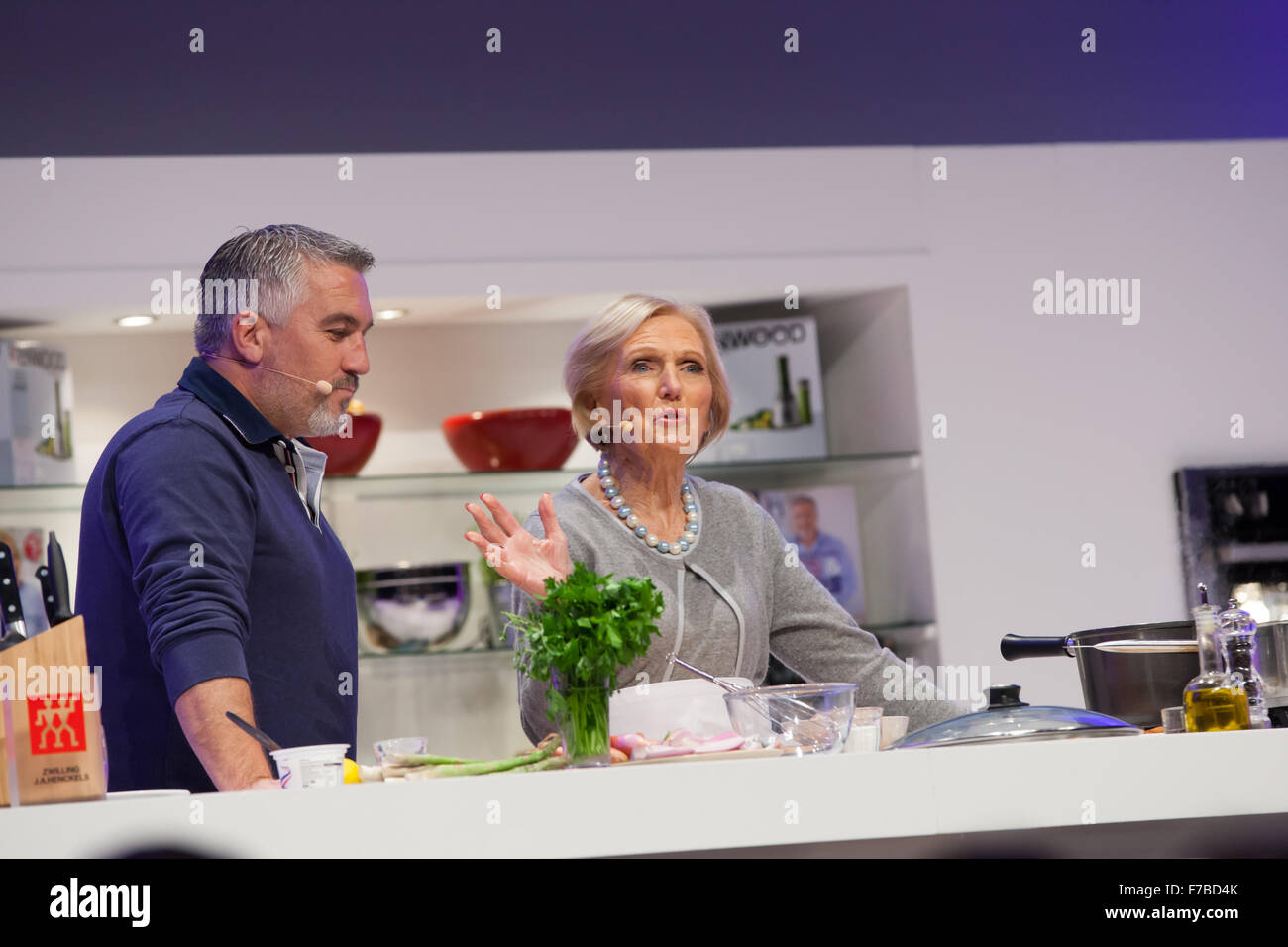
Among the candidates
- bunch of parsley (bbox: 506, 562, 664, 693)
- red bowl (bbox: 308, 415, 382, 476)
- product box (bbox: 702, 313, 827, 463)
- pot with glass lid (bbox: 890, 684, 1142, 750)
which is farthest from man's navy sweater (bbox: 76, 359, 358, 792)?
product box (bbox: 702, 313, 827, 463)

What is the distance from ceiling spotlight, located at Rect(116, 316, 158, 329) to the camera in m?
2.70

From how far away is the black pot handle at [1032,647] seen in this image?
146 centimetres

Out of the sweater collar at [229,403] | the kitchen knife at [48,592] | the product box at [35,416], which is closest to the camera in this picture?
the kitchen knife at [48,592]

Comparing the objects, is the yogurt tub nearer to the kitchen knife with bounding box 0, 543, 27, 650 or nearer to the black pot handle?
the kitchen knife with bounding box 0, 543, 27, 650

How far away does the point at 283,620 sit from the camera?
5.24 ft

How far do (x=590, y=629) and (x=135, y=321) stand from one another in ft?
6.12

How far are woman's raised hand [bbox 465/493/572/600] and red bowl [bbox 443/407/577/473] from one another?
125cm

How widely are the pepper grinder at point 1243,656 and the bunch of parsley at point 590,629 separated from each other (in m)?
0.52

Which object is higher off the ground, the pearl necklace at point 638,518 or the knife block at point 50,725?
the pearl necklace at point 638,518

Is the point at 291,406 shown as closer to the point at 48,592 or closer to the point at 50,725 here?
the point at 48,592

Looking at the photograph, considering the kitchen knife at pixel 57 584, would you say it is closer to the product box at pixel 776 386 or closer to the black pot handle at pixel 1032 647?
the black pot handle at pixel 1032 647
